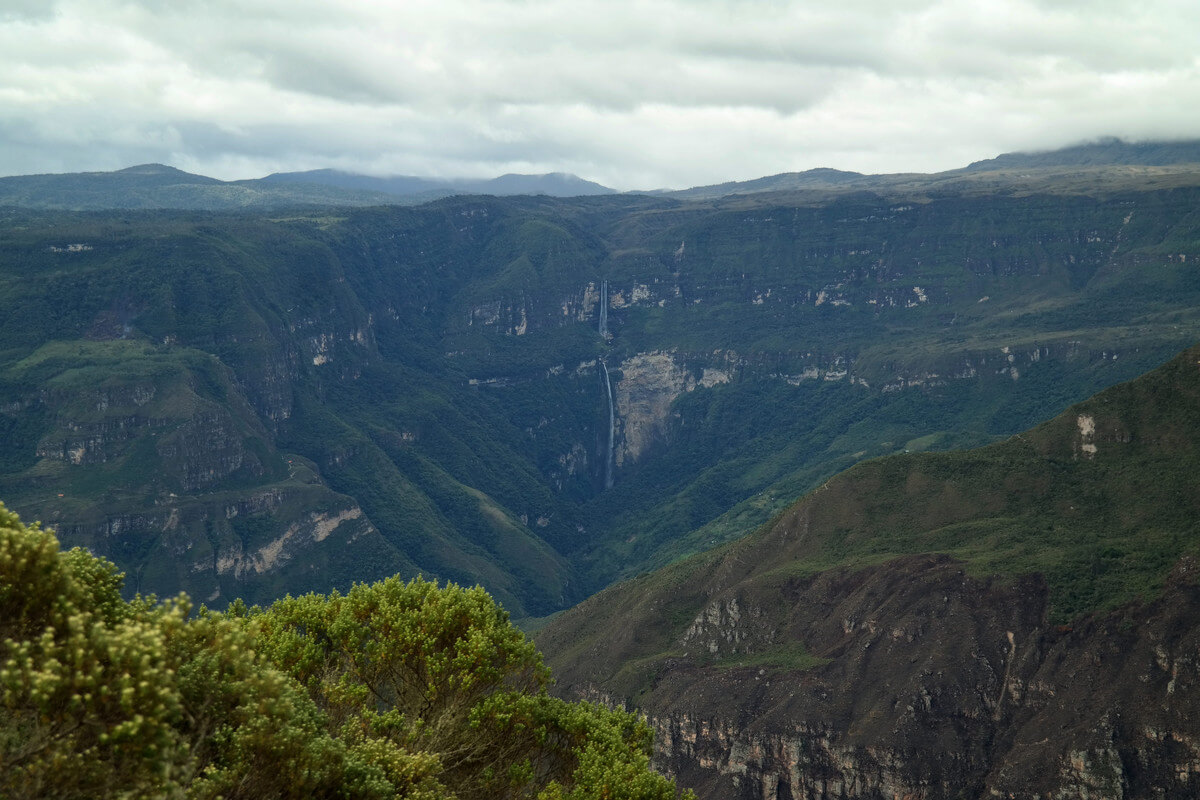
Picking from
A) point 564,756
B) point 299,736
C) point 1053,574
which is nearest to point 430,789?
point 299,736

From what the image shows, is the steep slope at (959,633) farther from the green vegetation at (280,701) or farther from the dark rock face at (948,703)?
the green vegetation at (280,701)

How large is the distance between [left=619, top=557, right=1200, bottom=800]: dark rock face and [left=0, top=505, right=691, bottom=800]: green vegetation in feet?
225

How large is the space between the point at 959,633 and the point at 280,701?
98.9 m

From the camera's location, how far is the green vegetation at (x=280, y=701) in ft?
78.9

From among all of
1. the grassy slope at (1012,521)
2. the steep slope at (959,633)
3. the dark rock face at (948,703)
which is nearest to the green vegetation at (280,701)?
the dark rock face at (948,703)

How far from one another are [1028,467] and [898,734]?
4315 cm

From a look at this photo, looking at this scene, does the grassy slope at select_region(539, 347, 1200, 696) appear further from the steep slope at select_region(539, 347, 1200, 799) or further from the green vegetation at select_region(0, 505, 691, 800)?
the green vegetation at select_region(0, 505, 691, 800)

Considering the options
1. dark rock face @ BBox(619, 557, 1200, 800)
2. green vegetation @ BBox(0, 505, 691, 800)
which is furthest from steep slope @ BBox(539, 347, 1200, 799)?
green vegetation @ BBox(0, 505, 691, 800)

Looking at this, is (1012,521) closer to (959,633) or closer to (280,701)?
(959,633)

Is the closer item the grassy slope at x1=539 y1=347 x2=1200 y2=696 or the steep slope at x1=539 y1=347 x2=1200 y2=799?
the steep slope at x1=539 y1=347 x2=1200 y2=799

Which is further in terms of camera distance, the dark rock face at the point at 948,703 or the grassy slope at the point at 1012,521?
the grassy slope at the point at 1012,521

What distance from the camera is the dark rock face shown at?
96.8m

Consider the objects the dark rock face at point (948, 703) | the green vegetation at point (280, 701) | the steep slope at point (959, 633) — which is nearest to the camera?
the green vegetation at point (280, 701)

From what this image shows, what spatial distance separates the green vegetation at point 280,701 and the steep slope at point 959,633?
69.9m
